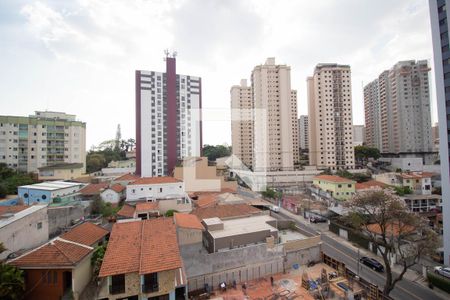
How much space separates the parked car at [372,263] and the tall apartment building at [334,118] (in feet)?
124

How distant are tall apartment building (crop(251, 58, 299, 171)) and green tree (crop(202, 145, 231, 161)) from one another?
1400 cm

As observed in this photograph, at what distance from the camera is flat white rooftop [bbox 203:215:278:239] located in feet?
51.1

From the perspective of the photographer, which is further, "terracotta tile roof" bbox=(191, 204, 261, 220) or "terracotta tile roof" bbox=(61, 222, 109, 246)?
"terracotta tile roof" bbox=(191, 204, 261, 220)

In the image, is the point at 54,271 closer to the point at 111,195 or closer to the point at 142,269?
the point at 142,269

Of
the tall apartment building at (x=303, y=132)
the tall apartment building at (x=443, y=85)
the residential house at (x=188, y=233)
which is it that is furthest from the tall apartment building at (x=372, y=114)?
the residential house at (x=188, y=233)

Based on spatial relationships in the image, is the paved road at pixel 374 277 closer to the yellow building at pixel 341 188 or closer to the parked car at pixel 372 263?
the parked car at pixel 372 263

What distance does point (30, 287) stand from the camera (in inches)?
377

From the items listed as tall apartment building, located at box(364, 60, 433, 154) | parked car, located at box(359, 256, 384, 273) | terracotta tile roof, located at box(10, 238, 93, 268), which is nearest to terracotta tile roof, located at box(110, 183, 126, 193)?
terracotta tile roof, located at box(10, 238, 93, 268)

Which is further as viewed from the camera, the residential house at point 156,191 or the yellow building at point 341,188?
the yellow building at point 341,188

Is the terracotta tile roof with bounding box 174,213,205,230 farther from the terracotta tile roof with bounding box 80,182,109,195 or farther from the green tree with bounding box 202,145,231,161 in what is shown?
the green tree with bounding box 202,145,231,161

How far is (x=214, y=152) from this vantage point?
211 feet

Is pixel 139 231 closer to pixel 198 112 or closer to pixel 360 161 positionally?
pixel 198 112

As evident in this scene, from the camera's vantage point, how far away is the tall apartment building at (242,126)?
61.0m

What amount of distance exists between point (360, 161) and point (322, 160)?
13022 millimetres
